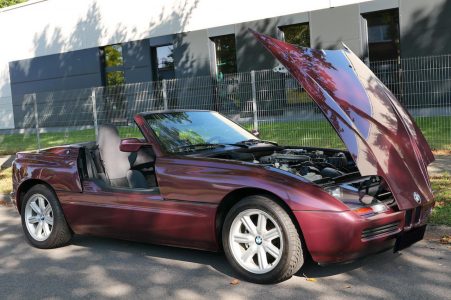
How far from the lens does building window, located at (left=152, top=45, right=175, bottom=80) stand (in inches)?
849

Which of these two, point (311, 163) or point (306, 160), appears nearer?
point (311, 163)

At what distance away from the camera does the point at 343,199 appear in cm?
414

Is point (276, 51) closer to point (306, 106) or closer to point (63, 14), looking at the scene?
point (306, 106)

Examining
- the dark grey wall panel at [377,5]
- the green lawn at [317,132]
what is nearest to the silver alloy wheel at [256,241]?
the green lawn at [317,132]

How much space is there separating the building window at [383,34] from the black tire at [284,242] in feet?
45.3

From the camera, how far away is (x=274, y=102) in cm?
1299

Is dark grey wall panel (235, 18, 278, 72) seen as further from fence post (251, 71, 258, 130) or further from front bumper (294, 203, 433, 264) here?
front bumper (294, 203, 433, 264)

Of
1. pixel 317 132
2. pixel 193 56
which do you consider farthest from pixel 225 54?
pixel 317 132

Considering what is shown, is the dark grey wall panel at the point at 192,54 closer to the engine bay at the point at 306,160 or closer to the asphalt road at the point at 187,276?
the engine bay at the point at 306,160

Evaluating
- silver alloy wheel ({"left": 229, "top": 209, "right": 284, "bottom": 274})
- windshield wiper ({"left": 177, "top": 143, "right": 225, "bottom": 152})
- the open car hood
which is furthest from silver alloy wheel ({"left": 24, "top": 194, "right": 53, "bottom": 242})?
the open car hood

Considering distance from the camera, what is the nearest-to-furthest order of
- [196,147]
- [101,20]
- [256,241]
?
[256,241] → [196,147] → [101,20]

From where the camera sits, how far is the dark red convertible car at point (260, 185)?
13.5 ft

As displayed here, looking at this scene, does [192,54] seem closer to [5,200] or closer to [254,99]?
[254,99]

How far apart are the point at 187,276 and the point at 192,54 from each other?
54.6 ft
